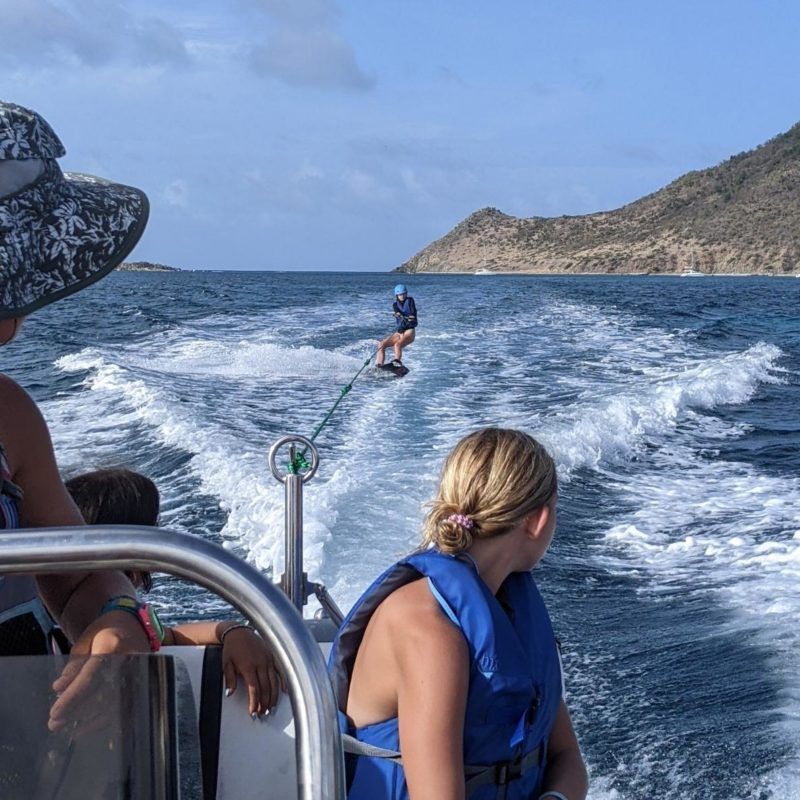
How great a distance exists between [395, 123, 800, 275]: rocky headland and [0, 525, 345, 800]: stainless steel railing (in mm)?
97829

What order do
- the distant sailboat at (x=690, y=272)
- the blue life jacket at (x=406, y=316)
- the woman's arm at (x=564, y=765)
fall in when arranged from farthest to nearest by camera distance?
the distant sailboat at (x=690, y=272), the blue life jacket at (x=406, y=316), the woman's arm at (x=564, y=765)

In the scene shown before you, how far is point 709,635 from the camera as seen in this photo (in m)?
4.88

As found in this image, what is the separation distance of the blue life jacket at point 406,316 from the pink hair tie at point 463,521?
13.0 meters

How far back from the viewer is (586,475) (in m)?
8.29

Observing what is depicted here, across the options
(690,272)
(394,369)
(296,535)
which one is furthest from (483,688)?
(690,272)

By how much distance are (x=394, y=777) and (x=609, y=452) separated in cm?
Result: 753

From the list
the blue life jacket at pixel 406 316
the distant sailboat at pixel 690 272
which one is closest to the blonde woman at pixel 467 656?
the blue life jacket at pixel 406 316

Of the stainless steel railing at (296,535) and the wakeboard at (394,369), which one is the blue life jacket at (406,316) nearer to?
the wakeboard at (394,369)

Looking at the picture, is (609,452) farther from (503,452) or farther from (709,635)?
(503,452)

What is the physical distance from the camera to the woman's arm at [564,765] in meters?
1.90

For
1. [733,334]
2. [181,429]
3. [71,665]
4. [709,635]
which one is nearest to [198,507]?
[181,429]

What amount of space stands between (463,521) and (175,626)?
0.66 m

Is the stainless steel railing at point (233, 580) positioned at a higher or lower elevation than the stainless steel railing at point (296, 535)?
higher

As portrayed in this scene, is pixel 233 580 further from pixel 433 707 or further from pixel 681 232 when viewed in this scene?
pixel 681 232
